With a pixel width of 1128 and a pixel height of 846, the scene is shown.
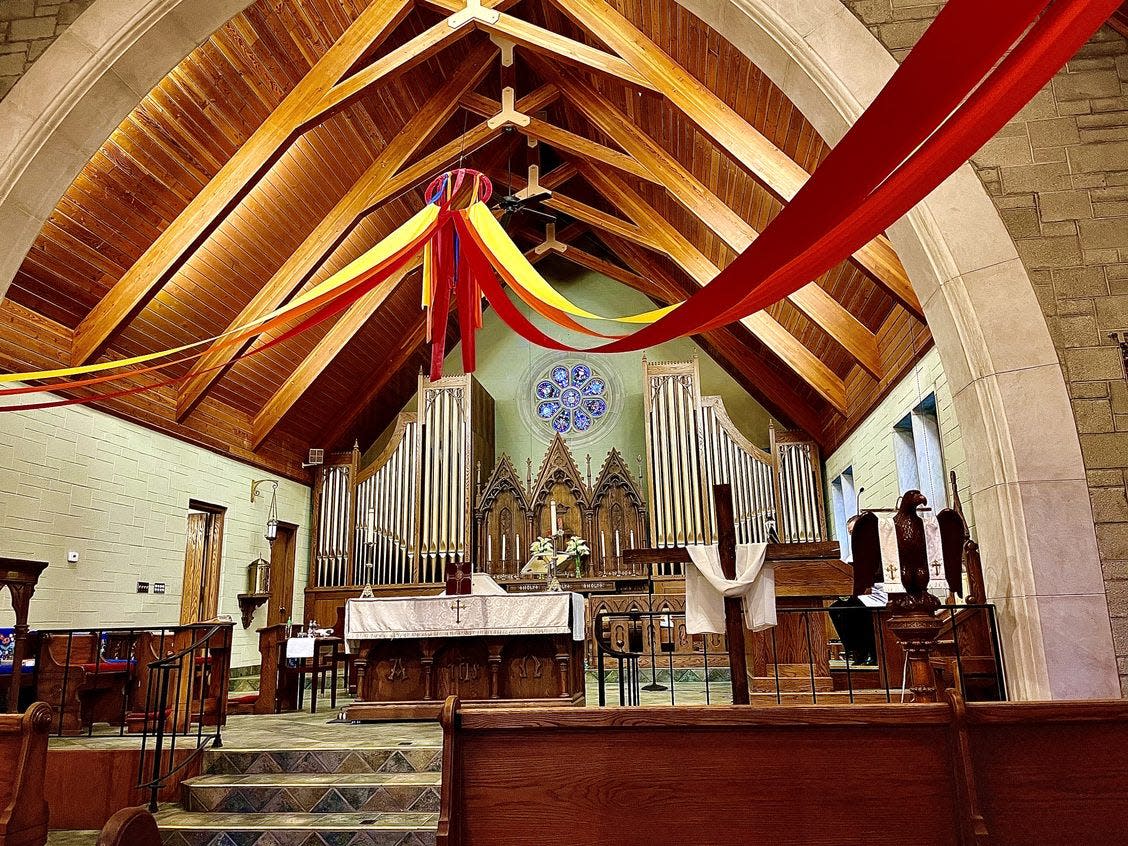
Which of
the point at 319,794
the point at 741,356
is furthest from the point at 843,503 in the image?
the point at 319,794

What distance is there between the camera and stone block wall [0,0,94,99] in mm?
3893

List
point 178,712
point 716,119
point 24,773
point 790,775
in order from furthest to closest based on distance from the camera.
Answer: point 716,119
point 178,712
point 24,773
point 790,775

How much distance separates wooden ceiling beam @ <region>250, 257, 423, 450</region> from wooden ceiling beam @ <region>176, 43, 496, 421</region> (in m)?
1.06

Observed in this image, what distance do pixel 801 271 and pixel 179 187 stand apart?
5.54 m

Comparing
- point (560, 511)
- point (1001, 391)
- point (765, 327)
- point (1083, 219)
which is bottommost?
point (1001, 391)

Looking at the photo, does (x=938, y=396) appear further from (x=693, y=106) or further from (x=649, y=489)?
(x=649, y=489)

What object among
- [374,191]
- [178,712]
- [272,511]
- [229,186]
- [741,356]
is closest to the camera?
[178,712]

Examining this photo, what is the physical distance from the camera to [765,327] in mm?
8156

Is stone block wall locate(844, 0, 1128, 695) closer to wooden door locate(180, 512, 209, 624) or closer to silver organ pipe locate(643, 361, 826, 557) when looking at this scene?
silver organ pipe locate(643, 361, 826, 557)

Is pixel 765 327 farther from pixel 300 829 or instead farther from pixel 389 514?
pixel 300 829

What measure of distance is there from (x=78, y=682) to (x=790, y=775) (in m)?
5.32

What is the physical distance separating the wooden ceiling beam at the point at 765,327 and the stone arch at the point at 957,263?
4265 millimetres

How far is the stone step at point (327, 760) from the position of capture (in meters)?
4.45

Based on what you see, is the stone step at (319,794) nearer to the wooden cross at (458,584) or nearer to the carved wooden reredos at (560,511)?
the wooden cross at (458,584)
